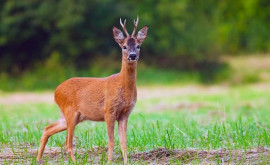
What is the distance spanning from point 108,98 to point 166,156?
98cm

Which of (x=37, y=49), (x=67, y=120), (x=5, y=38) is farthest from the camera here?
(x=37, y=49)

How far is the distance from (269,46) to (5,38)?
57.6ft

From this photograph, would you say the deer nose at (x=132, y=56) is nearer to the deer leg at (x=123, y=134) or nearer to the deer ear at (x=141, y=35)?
the deer ear at (x=141, y=35)

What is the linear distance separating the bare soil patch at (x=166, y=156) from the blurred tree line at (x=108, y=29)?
18359 mm

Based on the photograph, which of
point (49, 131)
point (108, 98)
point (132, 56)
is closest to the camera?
point (132, 56)

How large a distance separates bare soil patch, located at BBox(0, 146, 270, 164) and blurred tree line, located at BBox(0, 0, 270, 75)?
18.4 m

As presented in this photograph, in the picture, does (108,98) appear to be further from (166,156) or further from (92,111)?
(166,156)

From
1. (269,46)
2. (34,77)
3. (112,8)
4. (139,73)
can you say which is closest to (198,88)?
(139,73)

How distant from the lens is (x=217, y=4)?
3722cm

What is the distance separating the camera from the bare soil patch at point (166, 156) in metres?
6.81

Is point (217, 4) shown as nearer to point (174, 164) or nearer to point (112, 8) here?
point (112, 8)

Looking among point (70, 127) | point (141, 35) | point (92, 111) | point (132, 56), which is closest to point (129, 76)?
point (132, 56)

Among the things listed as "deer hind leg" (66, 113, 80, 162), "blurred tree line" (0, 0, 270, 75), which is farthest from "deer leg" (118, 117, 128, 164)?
"blurred tree line" (0, 0, 270, 75)

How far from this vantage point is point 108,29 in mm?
28797
